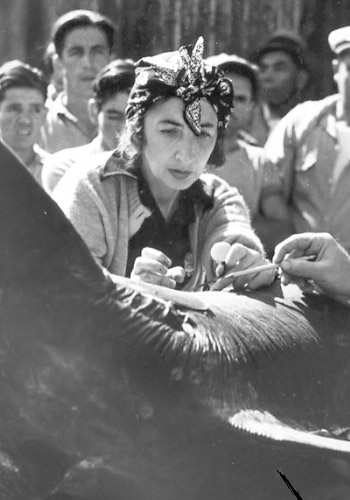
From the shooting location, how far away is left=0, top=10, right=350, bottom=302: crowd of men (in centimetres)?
418

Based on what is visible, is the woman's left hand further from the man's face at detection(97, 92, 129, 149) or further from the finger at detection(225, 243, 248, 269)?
the man's face at detection(97, 92, 129, 149)

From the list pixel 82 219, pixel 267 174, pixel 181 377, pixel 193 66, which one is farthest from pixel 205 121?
pixel 267 174

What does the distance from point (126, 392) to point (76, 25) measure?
2600 mm

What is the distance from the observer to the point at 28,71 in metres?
4.53

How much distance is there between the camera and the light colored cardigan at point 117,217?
296 cm

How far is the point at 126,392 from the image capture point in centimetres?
223

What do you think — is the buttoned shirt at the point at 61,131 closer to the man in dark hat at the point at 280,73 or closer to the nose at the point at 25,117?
the nose at the point at 25,117

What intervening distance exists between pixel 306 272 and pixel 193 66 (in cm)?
50

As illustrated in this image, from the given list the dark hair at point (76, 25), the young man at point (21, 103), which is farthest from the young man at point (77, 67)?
the young man at point (21, 103)

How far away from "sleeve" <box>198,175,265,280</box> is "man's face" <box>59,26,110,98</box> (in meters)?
1.53

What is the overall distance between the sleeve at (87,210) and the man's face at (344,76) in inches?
57.2

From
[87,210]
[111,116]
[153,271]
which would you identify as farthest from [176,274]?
[111,116]

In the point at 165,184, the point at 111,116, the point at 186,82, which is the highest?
the point at 186,82

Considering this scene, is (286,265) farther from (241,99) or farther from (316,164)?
(241,99)
